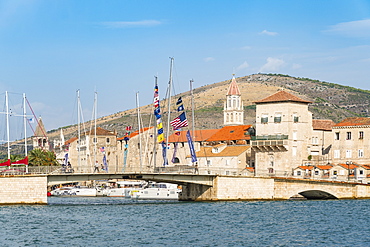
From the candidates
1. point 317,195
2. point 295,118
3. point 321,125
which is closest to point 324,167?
point 295,118

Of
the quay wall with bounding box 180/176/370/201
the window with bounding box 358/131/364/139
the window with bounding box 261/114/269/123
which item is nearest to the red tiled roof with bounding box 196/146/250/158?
the window with bounding box 261/114/269/123

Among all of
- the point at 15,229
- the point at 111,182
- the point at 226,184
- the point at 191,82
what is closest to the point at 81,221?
the point at 15,229

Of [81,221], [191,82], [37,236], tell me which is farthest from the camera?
A: [191,82]

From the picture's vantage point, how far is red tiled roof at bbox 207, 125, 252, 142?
443 ft

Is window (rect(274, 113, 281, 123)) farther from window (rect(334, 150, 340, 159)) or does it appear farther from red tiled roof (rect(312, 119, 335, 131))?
window (rect(334, 150, 340, 159))

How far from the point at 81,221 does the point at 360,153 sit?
197ft

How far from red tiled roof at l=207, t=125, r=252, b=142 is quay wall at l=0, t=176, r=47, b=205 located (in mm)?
53199

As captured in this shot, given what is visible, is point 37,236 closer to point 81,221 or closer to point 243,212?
point 81,221

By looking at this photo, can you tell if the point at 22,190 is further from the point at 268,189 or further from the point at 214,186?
the point at 268,189

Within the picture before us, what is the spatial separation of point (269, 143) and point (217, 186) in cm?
2864

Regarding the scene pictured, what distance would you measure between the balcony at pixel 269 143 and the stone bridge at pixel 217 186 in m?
17.4

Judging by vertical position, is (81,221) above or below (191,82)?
below

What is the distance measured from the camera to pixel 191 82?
10800cm

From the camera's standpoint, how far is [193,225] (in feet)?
223
